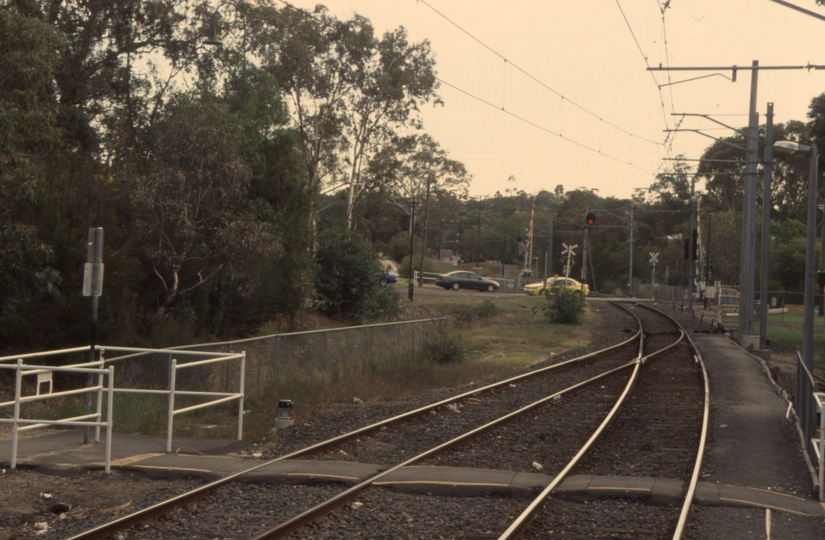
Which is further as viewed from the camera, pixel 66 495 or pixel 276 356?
pixel 276 356

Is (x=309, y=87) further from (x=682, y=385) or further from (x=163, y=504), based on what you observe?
(x=163, y=504)

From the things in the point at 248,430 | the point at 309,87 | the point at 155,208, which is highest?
the point at 309,87

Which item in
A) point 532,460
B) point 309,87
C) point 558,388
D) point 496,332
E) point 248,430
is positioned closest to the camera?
point 532,460

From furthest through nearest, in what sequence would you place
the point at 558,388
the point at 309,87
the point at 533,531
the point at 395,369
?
the point at 309,87
the point at 395,369
the point at 558,388
the point at 533,531

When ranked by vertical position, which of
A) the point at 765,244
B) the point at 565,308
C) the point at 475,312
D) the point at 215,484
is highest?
the point at 765,244

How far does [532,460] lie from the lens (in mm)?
12594

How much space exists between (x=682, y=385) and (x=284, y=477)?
47.5 ft

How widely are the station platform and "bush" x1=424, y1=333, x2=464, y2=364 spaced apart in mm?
14011

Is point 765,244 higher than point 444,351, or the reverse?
point 765,244

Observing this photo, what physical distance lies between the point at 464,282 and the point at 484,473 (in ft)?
201

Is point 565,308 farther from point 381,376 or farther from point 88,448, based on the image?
point 88,448

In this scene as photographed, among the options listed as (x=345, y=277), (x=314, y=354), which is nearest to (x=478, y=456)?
(x=314, y=354)

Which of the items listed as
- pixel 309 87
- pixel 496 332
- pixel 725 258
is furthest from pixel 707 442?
pixel 725 258

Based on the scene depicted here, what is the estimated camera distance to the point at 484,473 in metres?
11.0
